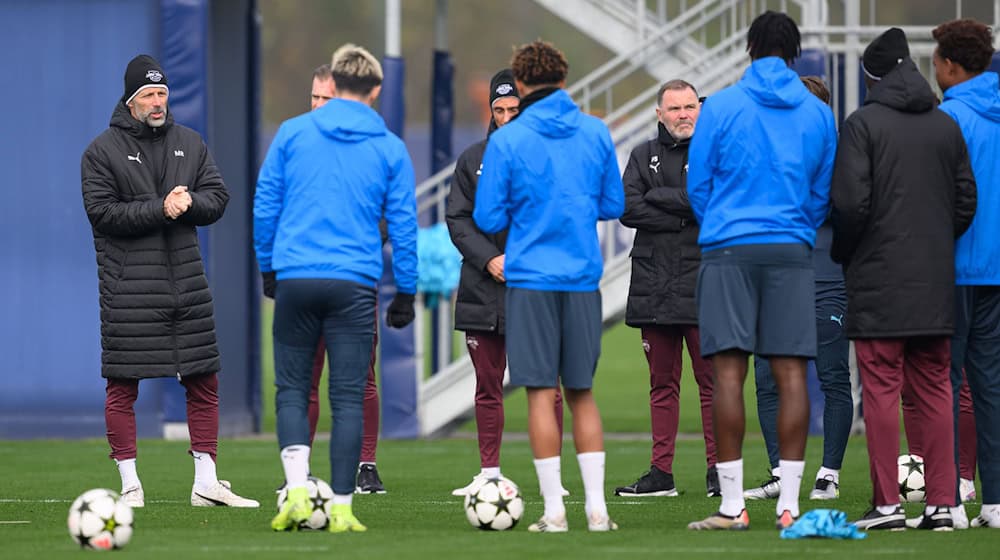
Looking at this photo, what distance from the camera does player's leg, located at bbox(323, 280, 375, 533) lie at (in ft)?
23.6

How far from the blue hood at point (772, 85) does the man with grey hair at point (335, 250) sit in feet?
4.92

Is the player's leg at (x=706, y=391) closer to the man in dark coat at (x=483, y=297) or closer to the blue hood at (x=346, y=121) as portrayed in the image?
the man in dark coat at (x=483, y=297)

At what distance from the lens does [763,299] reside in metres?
7.19

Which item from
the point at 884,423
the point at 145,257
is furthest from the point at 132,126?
the point at 884,423

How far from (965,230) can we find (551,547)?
2283 mm

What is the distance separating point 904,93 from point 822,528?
72.6 inches

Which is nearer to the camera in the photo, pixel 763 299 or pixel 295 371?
pixel 763 299

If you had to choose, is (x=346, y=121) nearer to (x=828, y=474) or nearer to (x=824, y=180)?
(x=824, y=180)

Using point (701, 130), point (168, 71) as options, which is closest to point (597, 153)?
point (701, 130)

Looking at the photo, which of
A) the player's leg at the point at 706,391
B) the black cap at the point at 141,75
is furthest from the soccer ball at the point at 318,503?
the player's leg at the point at 706,391

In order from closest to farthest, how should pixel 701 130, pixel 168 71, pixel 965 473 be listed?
1. pixel 701 130
2. pixel 965 473
3. pixel 168 71

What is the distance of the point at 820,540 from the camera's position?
6.96 m

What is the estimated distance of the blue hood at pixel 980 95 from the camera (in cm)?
764

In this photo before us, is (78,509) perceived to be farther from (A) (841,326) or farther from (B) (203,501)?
(A) (841,326)
